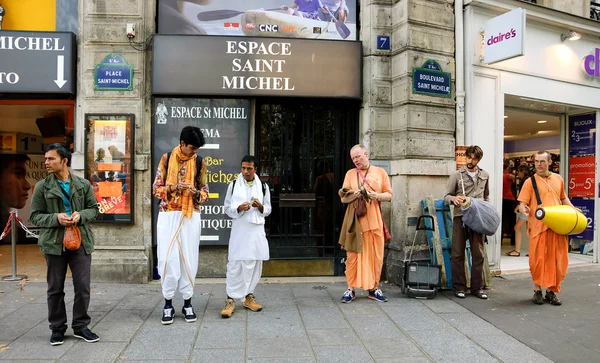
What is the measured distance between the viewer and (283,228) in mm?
6793

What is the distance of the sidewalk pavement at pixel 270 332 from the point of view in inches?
149

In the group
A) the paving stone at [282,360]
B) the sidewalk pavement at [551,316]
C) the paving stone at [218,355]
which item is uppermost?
the paving stone at [218,355]

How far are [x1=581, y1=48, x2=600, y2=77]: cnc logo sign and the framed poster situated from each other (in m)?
8.28

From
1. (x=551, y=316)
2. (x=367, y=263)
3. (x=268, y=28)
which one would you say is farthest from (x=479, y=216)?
(x=268, y=28)

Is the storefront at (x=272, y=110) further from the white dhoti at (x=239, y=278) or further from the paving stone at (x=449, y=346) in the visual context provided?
the paving stone at (x=449, y=346)

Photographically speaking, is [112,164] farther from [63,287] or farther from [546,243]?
[546,243]

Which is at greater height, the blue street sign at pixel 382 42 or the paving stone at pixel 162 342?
the blue street sign at pixel 382 42

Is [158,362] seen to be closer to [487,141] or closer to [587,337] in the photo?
[587,337]

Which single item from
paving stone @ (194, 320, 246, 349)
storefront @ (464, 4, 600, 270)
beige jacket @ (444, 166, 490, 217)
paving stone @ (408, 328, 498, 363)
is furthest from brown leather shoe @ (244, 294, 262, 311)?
storefront @ (464, 4, 600, 270)

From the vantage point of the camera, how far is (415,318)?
15.9ft

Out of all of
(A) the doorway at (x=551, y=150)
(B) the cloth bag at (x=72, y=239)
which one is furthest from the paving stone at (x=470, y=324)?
(B) the cloth bag at (x=72, y=239)

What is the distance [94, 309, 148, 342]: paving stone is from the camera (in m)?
4.18

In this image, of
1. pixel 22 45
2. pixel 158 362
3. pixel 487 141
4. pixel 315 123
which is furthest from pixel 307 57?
pixel 158 362

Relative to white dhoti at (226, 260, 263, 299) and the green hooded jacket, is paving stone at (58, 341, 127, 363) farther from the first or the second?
white dhoti at (226, 260, 263, 299)
